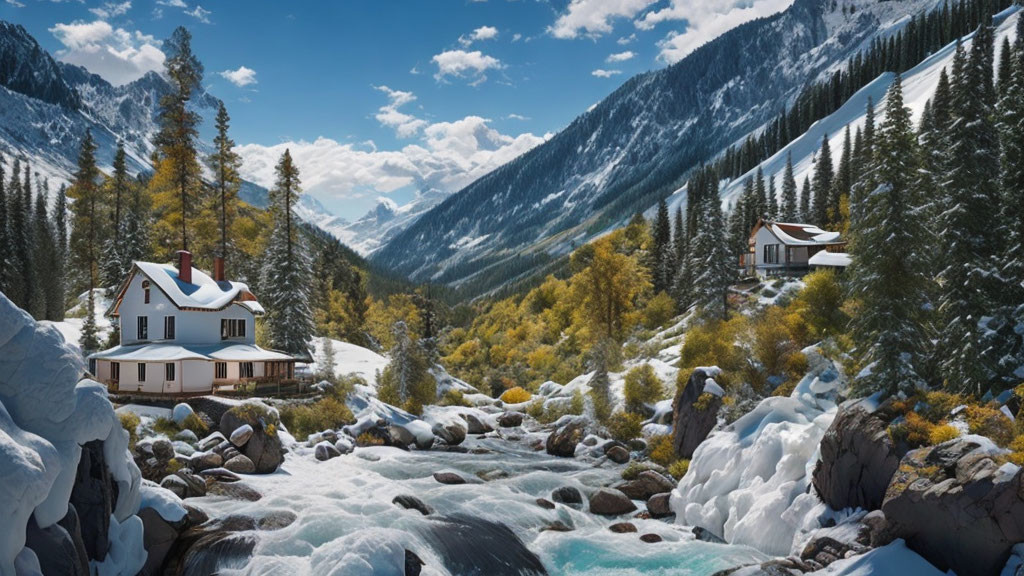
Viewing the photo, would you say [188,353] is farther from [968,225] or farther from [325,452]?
[968,225]

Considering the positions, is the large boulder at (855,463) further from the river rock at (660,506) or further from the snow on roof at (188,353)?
the snow on roof at (188,353)

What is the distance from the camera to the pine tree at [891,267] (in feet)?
74.8

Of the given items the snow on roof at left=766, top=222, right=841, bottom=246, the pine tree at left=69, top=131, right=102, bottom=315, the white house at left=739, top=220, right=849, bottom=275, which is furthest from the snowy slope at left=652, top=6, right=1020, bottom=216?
the pine tree at left=69, top=131, right=102, bottom=315

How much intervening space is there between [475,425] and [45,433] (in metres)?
34.2

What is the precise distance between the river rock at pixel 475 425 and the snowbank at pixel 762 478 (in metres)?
22.7

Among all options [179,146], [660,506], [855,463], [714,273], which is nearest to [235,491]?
[660,506]

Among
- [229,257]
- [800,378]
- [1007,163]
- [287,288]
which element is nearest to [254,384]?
[287,288]

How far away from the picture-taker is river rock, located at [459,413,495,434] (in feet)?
156

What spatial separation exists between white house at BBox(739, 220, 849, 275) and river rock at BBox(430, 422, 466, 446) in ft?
125

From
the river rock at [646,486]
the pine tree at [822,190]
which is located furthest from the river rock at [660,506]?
the pine tree at [822,190]

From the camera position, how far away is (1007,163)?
23.6 meters

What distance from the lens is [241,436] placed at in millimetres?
29906

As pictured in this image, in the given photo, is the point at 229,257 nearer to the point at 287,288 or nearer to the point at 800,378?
the point at 287,288

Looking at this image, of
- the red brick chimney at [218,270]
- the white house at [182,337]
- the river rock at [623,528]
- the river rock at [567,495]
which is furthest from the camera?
the red brick chimney at [218,270]
